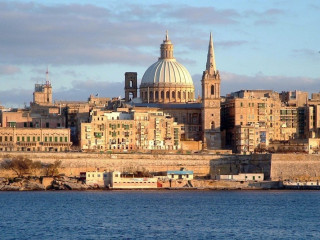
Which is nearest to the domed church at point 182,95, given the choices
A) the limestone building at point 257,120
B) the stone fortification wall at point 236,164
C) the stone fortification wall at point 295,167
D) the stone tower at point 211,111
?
the stone tower at point 211,111

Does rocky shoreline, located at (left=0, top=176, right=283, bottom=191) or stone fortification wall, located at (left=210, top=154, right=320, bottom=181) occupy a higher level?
stone fortification wall, located at (left=210, top=154, right=320, bottom=181)

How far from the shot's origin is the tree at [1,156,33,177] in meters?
98.6

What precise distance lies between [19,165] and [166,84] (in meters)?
31.1

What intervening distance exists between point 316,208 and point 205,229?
17.6 meters

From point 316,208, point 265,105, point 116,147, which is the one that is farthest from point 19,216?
point 265,105

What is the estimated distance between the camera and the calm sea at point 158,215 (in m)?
58.3

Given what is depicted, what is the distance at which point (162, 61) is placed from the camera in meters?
128

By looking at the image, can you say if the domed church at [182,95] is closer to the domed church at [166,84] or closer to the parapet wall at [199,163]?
the domed church at [166,84]

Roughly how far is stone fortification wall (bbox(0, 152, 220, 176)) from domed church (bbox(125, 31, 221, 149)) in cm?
923

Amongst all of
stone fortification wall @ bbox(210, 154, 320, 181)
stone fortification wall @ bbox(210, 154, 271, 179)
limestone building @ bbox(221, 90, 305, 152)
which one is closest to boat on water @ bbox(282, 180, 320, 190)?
stone fortification wall @ bbox(210, 154, 320, 181)

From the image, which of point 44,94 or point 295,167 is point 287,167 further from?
point 44,94

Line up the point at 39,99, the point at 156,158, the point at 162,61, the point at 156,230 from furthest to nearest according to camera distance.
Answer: the point at 39,99
the point at 162,61
the point at 156,158
the point at 156,230

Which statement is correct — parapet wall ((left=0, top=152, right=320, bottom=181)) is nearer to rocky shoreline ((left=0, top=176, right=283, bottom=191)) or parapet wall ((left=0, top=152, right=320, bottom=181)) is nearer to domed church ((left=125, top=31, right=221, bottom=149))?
rocky shoreline ((left=0, top=176, right=283, bottom=191))

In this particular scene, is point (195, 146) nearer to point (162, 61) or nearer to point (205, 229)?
point (162, 61)
